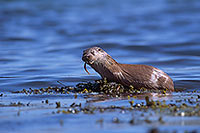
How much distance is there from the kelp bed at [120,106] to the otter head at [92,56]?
494 mm

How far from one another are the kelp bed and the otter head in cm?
49

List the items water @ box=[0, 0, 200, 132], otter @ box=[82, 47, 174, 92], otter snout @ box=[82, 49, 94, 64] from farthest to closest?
water @ box=[0, 0, 200, 132], otter @ box=[82, 47, 174, 92], otter snout @ box=[82, 49, 94, 64]

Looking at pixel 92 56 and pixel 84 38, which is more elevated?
pixel 84 38

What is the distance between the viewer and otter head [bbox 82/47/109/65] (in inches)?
352

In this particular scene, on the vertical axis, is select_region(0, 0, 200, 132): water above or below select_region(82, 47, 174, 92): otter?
above

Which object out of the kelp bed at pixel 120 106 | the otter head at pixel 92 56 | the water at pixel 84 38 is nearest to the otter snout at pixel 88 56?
the otter head at pixel 92 56

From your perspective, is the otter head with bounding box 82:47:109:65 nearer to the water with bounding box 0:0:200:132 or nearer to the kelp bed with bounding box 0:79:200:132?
the kelp bed with bounding box 0:79:200:132

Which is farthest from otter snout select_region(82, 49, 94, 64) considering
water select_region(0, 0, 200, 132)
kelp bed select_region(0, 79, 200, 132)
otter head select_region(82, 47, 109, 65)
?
water select_region(0, 0, 200, 132)

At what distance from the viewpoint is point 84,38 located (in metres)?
25.3

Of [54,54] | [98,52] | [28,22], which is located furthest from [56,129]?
[28,22]

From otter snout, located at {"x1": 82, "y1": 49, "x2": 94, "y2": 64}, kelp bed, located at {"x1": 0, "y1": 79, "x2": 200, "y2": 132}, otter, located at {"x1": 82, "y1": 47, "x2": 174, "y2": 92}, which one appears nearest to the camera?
kelp bed, located at {"x1": 0, "y1": 79, "x2": 200, "y2": 132}

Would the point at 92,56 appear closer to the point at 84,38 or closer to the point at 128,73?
the point at 128,73

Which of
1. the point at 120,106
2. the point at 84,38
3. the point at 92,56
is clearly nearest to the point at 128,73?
the point at 92,56

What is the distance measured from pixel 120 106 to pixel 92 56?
2246 millimetres
